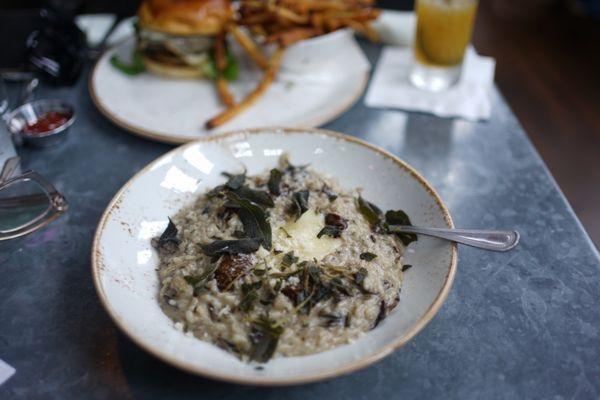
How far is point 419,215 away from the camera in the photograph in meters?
1.90

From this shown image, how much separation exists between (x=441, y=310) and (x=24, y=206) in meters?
1.85

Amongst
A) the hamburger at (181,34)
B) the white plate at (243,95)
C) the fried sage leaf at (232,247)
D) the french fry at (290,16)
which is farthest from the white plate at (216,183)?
the hamburger at (181,34)

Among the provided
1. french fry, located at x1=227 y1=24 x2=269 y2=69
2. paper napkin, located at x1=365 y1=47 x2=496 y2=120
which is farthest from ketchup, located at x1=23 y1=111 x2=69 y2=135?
paper napkin, located at x1=365 y1=47 x2=496 y2=120

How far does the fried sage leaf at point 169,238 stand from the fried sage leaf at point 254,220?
24 centimetres

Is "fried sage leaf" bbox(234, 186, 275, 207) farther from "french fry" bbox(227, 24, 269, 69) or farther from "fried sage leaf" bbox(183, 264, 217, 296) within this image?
"french fry" bbox(227, 24, 269, 69)

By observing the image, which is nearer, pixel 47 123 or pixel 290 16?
pixel 47 123

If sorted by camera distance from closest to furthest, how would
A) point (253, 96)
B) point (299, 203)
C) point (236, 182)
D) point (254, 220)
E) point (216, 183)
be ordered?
point (254, 220), point (299, 203), point (236, 182), point (216, 183), point (253, 96)

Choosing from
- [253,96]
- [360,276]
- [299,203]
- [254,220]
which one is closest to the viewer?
[360,276]

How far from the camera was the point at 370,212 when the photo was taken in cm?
192

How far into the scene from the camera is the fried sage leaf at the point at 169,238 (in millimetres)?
1831

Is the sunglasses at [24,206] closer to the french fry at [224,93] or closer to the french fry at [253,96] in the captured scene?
the french fry at [253,96]

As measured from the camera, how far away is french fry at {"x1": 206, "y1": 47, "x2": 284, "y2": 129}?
2.74 metres

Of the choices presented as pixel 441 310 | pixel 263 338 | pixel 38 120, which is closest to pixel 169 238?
pixel 263 338

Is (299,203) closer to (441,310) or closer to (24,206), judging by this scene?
(441,310)
